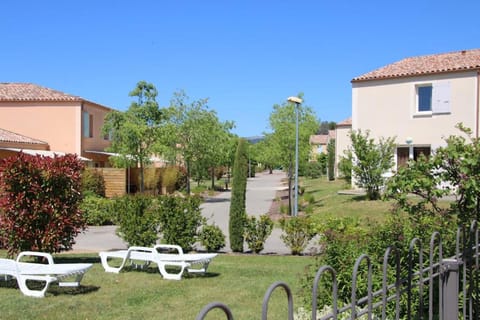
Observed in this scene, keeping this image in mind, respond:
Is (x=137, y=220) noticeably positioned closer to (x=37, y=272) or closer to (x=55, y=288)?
(x=55, y=288)

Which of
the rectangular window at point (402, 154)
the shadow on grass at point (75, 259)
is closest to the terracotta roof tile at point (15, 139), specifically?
the shadow on grass at point (75, 259)

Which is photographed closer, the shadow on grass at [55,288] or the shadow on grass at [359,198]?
the shadow on grass at [55,288]

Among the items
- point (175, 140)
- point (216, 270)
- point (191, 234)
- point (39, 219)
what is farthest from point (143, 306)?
point (175, 140)

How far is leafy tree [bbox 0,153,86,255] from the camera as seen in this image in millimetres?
10203

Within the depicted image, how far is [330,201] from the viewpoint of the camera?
25.7m

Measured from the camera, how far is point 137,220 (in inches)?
499

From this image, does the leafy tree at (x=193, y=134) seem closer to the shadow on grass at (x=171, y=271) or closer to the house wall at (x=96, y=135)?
the house wall at (x=96, y=135)

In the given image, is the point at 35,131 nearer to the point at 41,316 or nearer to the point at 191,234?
→ the point at 191,234

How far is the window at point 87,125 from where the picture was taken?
3256cm

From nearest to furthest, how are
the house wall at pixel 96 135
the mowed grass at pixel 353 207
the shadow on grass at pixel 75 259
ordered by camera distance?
the shadow on grass at pixel 75 259 < the mowed grass at pixel 353 207 < the house wall at pixel 96 135

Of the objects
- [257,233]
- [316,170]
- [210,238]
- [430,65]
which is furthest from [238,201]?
[316,170]

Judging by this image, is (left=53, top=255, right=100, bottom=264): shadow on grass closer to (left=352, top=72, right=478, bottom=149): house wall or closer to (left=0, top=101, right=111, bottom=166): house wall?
(left=352, top=72, right=478, bottom=149): house wall

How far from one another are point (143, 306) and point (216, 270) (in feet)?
10.7

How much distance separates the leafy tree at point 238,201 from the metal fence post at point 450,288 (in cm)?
960
